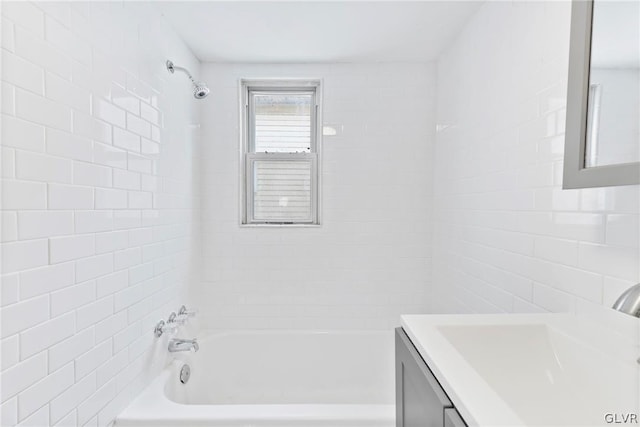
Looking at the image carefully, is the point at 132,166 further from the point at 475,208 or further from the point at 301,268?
the point at 475,208

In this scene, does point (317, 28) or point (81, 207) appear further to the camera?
point (317, 28)

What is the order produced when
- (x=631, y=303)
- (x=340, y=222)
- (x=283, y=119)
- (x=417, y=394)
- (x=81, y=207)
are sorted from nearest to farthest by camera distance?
(x=631, y=303) → (x=417, y=394) → (x=81, y=207) → (x=340, y=222) → (x=283, y=119)

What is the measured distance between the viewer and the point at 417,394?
2.90 ft

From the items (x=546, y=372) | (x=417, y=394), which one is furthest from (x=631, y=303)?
(x=417, y=394)

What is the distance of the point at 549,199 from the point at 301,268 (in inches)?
63.5

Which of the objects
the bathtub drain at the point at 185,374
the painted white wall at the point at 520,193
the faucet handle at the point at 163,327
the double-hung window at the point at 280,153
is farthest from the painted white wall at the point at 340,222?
the faucet handle at the point at 163,327

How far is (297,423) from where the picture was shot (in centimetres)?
136

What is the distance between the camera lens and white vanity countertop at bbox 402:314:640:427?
711 millimetres

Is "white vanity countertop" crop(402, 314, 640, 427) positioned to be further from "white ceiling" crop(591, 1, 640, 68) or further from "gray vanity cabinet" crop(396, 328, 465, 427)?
"white ceiling" crop(591, 1, 640, 68)

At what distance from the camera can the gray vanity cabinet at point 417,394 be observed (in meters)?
0.72

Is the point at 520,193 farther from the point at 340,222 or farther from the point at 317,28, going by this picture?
the point at 317,28

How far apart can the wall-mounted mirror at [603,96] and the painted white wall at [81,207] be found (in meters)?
1.53

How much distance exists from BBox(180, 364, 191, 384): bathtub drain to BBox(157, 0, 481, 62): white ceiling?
191 cm

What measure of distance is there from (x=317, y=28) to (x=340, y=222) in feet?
4.01
